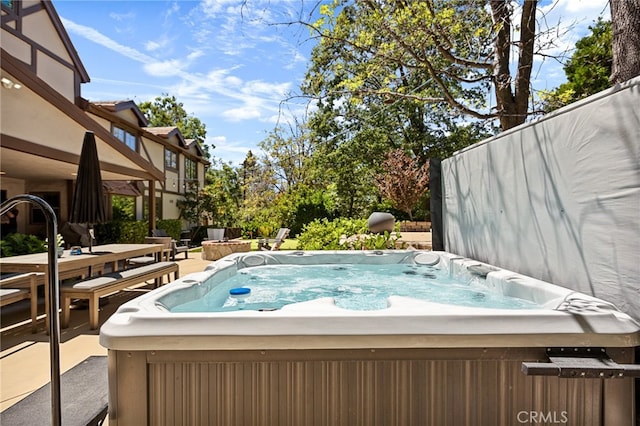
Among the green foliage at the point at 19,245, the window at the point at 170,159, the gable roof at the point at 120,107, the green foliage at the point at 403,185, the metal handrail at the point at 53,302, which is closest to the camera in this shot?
the metal handrail at the point at 53,302

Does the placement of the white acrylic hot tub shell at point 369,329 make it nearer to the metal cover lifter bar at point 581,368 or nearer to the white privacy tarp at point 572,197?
the metal cover lifter bar at point 581,368

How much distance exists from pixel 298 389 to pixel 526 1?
208 inches

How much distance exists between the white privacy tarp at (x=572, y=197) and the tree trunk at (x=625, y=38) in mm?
451

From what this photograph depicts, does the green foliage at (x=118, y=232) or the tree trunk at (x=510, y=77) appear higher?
the tree trunk at (x=510, y=77)

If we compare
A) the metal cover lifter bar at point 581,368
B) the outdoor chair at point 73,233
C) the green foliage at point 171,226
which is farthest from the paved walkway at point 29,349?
the green foliage at point 171,226

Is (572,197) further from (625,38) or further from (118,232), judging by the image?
(118,232)

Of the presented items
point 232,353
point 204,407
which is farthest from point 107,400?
point 232,353

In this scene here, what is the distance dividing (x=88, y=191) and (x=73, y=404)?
3775 mm

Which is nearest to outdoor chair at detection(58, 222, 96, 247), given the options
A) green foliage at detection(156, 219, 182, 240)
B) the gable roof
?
the gable roof

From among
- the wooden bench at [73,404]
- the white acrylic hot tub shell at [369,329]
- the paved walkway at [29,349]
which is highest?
the white acrylic hot tub shell at [369,329]

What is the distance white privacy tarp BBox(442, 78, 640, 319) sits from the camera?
1.87 m

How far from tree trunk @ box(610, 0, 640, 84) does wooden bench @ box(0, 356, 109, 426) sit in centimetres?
361

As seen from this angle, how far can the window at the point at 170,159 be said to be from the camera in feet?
51.4

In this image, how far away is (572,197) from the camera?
7.72ft
